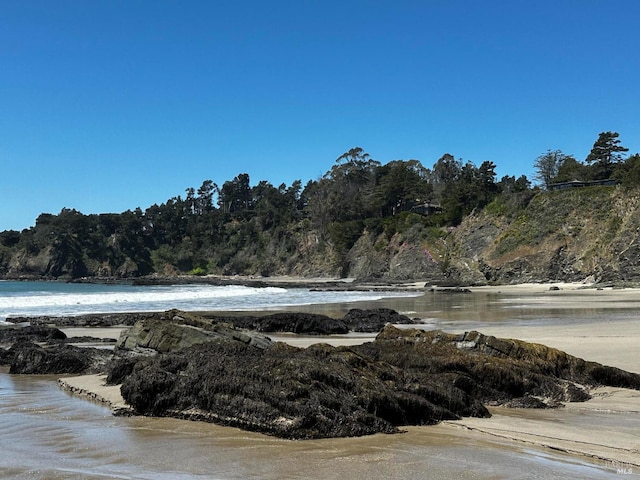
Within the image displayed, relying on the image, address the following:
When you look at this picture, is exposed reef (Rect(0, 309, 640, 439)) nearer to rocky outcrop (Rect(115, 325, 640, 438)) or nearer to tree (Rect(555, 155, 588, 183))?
rocky outcrop (Rect(115, 325, 640, 438))

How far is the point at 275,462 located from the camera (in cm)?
494

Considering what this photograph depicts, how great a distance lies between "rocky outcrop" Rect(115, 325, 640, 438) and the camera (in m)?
6.04

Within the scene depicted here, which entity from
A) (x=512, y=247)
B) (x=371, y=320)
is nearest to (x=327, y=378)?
(x=371, y=320)

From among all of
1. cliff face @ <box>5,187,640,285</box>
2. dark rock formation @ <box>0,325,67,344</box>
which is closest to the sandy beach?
dark rock formation @ <box>0,325,67,344</box>

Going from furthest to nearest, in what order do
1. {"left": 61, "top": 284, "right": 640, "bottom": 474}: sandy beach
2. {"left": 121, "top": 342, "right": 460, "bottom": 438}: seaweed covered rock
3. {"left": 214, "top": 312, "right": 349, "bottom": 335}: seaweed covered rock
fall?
1. {"left": 214, "top": 312, "right": 349, "bottom": 335}: seaweed covered rock
2. {"left": 121, "top": 342, "right": 460, "bottom": 438}: seaweed covered rock
3. {"left": 61, "top": 284, "right": 640, "bottom": 474}: sandy beach

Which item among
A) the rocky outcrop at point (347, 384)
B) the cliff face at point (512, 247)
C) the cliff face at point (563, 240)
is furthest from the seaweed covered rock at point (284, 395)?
the cliff face at point (563, 240)

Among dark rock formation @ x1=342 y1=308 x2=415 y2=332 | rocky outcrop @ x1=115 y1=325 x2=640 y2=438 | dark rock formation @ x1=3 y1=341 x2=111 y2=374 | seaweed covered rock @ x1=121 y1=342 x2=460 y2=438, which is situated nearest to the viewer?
seaweed covered rock @ x1=121 y1=342 x2=460 y2=438

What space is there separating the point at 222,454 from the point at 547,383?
5.22 metres

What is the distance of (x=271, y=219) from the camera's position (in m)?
132

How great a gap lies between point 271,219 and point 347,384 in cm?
12563

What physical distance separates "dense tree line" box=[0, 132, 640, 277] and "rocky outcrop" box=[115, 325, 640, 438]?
232 feet

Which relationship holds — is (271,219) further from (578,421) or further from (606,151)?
(578,421)

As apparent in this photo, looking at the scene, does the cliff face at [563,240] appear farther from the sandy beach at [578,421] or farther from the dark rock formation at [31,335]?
the dark rock formation at [31,335]

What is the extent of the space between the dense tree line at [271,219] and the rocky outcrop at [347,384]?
7075 centimetres
